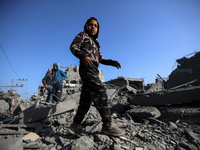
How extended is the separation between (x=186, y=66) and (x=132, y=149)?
1559 centimetres

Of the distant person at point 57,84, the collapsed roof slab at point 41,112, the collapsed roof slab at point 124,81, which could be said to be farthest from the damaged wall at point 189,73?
the collapsed roof slab at point 41,112

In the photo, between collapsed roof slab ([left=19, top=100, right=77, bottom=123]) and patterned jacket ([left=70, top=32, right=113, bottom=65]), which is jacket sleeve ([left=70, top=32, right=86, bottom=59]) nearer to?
patterned jacket ([left=70, top=32, right=113, bottom=65])

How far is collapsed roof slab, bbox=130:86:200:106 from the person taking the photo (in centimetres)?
311

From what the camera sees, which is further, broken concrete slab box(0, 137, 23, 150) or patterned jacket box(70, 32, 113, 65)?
patterned jacket box(70, 32, 113, 65)

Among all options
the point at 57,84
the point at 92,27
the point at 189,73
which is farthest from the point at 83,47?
the point at 189,73

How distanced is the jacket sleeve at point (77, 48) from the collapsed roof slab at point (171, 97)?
3.17 m

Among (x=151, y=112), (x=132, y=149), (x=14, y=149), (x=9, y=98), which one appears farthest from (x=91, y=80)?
(x=9, y=98)

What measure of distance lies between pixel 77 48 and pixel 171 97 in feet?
11.3

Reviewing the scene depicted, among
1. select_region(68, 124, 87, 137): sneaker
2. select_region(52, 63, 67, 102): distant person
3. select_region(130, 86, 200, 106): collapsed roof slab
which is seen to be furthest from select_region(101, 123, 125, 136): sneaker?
select_region(52, 63, 67, 102): distant person

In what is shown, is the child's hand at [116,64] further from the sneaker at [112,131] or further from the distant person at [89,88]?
the sneaker at [112,131]

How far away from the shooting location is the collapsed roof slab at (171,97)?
3110mm

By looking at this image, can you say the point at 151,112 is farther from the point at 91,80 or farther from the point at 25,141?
the point at 25,141

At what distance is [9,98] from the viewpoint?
1445cm

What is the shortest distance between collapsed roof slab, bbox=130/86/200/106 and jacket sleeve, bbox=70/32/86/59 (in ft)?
10.4
